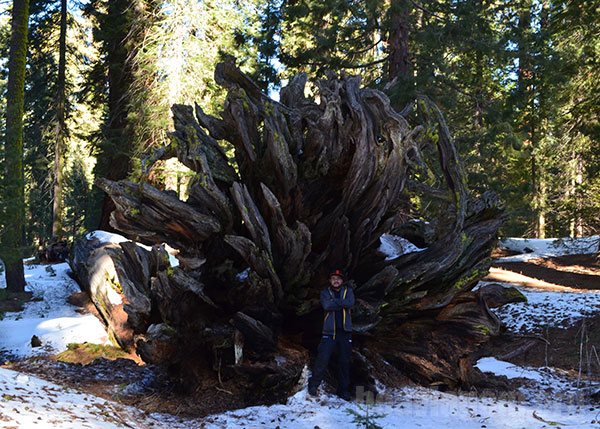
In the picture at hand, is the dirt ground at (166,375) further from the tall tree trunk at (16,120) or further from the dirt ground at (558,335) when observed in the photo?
the tall tree trunk at (16,120)

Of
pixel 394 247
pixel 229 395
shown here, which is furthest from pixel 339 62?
pixel 229 395

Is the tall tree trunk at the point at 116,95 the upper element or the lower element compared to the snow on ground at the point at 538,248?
upper

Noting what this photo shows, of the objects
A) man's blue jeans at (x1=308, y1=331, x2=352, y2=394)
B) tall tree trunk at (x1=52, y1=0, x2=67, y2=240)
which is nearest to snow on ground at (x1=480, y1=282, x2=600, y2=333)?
man's blue jeans at (x1=308, y1=331, x2=352, y2=394)

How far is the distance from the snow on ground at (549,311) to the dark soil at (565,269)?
3302 millimetres

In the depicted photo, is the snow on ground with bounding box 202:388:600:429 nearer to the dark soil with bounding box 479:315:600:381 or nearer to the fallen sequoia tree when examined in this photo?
the fallen sequoia tree

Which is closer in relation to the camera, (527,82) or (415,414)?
(415,414)

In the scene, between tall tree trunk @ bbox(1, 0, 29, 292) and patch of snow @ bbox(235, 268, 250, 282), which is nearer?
patch of snow @ bbox(235, 268, 250, 282)

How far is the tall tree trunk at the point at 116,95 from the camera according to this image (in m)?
17.7

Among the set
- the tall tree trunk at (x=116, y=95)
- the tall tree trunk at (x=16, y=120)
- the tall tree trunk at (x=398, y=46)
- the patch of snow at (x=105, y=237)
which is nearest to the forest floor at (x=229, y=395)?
the tall tree trunk at (x=16, y=120)

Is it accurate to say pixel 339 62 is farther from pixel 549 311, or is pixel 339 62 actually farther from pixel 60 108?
pixel 60 108

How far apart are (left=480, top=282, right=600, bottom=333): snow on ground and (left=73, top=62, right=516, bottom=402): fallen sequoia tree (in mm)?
5247

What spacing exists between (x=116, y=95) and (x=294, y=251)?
14096 mm

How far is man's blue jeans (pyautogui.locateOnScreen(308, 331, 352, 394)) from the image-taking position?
7090 mm

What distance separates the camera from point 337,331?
7273 mm
